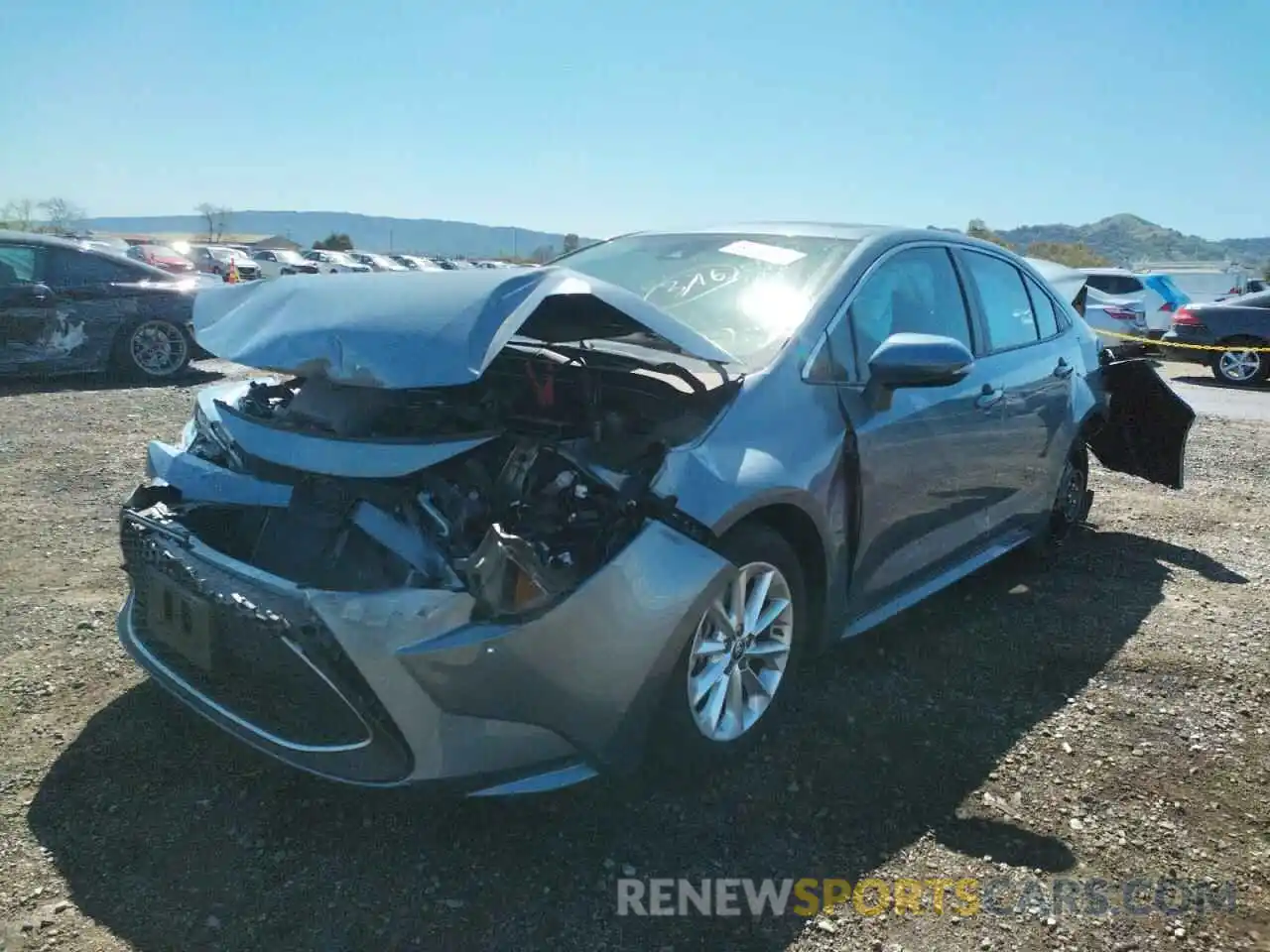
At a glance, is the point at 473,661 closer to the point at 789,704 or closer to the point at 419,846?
the point at 419,846

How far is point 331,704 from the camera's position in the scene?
227 centimetres

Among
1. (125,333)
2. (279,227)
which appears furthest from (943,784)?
(279,227)

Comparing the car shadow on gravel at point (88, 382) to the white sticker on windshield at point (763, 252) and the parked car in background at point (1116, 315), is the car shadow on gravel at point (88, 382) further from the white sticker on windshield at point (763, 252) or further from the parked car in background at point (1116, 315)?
the parked car in background at point (1116, 315)

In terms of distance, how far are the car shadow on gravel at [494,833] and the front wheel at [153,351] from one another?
23.5 ft

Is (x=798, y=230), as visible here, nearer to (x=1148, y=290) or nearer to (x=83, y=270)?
(x=83, y=270)

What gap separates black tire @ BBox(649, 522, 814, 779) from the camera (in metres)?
2.59

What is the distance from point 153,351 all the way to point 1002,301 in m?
8.29

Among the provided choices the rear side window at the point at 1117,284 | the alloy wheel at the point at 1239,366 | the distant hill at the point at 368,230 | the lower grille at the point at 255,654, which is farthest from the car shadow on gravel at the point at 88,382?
the distant hill at the point at 368,230

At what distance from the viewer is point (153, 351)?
31.1 feet

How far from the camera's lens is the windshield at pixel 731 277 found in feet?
10.5

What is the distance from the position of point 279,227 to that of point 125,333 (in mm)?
171080

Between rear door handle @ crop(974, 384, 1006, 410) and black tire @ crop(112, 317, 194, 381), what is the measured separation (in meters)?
8.32

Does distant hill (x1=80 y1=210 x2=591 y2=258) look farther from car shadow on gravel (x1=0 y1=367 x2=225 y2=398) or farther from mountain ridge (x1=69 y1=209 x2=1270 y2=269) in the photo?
car shadow on gravel (x1=0 y1=367 x2=225 y2=398)

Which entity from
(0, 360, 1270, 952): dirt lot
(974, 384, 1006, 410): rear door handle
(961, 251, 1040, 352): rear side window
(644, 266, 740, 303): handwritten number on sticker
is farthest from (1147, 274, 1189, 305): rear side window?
(644, 266, 740, 303): handwritten number on sticker
